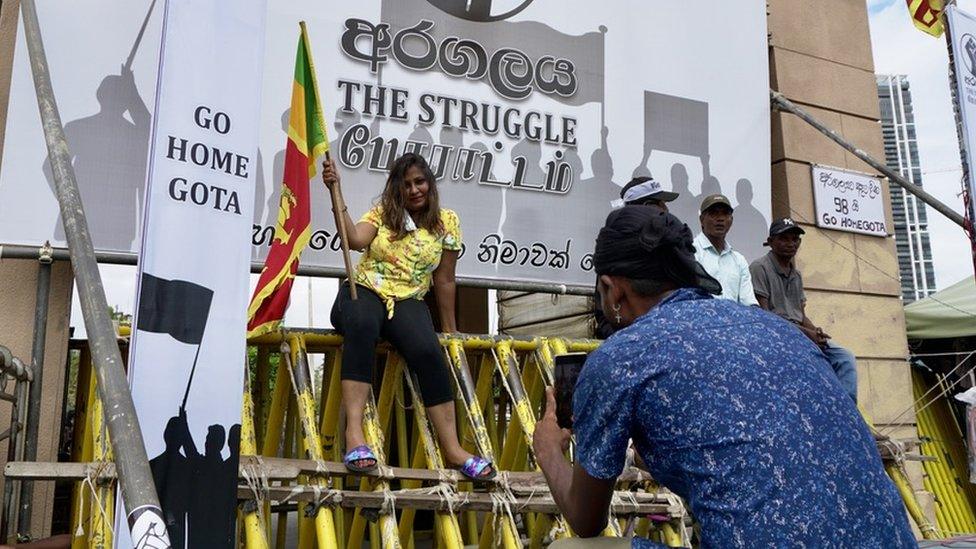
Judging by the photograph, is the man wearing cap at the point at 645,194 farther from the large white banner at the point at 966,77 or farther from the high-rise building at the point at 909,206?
the high-rise building at the point at 909,206

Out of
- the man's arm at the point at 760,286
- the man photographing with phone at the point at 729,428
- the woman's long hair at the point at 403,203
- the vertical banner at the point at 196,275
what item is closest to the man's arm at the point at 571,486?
the man photographing with phone at the point at 729,428

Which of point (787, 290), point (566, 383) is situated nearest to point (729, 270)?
point (787, 290)

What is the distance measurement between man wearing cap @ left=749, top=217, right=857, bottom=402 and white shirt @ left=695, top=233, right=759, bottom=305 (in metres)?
0.32

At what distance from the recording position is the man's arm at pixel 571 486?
181 centimetres

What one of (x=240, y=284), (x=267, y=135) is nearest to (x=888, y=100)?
(x=267, y=135)

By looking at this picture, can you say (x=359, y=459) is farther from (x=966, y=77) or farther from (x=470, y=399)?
(x=966, y=77)

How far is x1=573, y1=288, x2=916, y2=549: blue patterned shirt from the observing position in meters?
1.56

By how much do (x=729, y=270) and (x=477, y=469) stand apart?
208cm

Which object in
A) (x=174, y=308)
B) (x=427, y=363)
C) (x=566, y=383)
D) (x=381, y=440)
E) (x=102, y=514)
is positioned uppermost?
(x=174, y=308)

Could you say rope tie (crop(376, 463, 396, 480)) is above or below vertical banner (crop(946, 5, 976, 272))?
below

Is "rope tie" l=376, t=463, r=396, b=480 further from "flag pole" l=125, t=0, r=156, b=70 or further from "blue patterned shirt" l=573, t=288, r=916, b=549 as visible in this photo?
"flag pole" l=125, t=0, r=156, b=70

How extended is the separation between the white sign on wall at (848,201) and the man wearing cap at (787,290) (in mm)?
1478

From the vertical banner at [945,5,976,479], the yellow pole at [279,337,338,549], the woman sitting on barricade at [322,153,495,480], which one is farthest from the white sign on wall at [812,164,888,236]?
the yellow pole at [279,337,338,549]

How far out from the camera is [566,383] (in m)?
2.20
